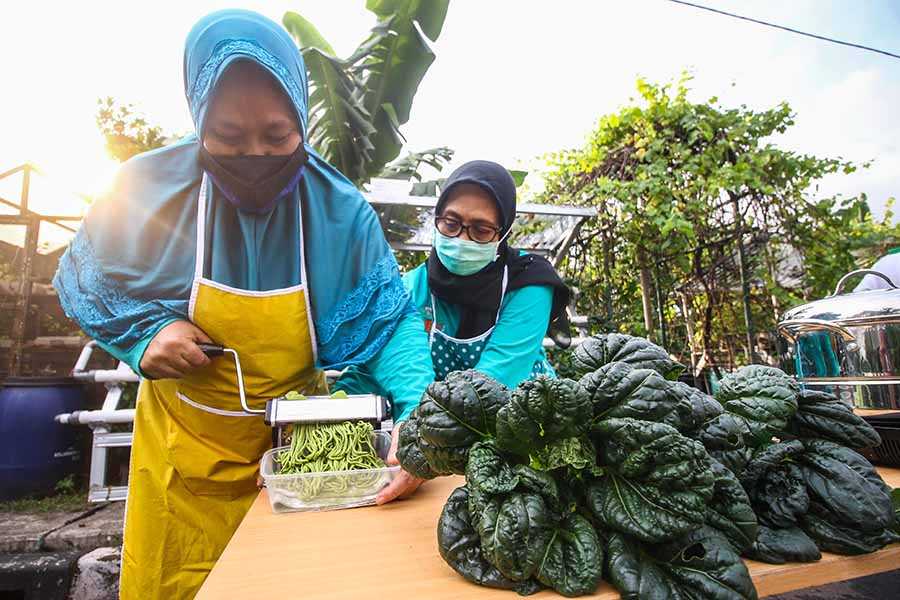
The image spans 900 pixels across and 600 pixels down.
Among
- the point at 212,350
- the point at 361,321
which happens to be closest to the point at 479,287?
the point at 361,321

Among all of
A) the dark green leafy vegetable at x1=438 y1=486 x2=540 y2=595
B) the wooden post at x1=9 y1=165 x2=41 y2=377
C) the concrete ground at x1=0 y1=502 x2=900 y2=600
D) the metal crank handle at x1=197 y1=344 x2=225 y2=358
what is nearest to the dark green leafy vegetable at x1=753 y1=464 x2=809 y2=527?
the dark green leafy vegetable at x1=438 y1=486 x2=540 y2=595

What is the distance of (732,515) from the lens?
0.83 metres

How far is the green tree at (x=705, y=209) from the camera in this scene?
489 cm

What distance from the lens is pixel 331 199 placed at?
1716 mm

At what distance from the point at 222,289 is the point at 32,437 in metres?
3.07

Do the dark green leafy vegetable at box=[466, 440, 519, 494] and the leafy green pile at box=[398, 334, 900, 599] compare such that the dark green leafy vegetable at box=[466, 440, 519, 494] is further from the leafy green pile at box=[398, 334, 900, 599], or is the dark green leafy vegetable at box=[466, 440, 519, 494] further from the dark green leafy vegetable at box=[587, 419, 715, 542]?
the dark green leafy vegetable at box=[587, 419, 715, 542]

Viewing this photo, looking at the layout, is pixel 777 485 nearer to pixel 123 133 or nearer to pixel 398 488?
pixel 398 488

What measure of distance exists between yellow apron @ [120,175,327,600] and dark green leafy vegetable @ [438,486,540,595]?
92 centimetres

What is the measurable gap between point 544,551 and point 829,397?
2.46 ft

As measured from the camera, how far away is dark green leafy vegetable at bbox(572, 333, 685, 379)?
100 cm

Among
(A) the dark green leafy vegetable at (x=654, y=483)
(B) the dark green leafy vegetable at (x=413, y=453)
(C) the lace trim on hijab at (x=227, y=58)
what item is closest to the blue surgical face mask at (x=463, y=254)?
(C) the lace trim on hijab at (x=227, y=58)

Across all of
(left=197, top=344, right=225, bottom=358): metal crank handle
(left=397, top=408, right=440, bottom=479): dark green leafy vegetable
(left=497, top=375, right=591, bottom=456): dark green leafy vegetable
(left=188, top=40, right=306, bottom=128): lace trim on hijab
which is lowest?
(left=397, top=408, right=440, bottom=479): dark green leafy vegetable

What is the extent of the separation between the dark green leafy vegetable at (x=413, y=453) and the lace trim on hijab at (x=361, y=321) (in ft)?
1.95

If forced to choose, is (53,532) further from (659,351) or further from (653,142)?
(653,142)
